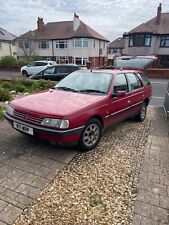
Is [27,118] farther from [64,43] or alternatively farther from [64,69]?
[64,43]

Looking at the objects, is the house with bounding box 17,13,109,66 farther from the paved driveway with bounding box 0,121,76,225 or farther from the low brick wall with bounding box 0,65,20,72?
the paved driveway with bounding box 0,121,76,225

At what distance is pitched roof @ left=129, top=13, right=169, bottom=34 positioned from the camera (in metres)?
29.7

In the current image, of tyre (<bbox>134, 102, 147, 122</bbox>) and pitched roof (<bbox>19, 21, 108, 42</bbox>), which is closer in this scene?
tyre (<bbox>134, 102, 147, 122</bbox>)

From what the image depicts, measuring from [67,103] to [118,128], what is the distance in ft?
7.26

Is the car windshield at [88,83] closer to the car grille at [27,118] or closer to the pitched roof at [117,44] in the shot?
the car grille at [27,118]

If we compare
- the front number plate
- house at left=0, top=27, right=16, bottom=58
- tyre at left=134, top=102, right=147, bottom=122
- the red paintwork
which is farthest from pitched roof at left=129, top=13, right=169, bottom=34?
the front number plate

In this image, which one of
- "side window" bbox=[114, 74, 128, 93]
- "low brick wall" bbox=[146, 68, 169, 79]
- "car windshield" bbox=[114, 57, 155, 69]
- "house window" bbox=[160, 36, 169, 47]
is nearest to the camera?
"side window" bbox=[114, 74, 128, 93]

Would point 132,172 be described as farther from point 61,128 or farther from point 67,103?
point 67,103

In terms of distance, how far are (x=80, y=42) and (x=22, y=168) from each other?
30.4 metres

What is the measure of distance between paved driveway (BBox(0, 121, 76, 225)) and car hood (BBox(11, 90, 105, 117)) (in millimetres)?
849

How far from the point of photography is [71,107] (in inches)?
140

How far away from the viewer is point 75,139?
11.8 feet

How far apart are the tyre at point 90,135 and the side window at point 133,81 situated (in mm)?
1884

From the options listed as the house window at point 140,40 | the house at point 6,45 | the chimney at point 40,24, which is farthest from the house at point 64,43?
the house window at point 140,40
